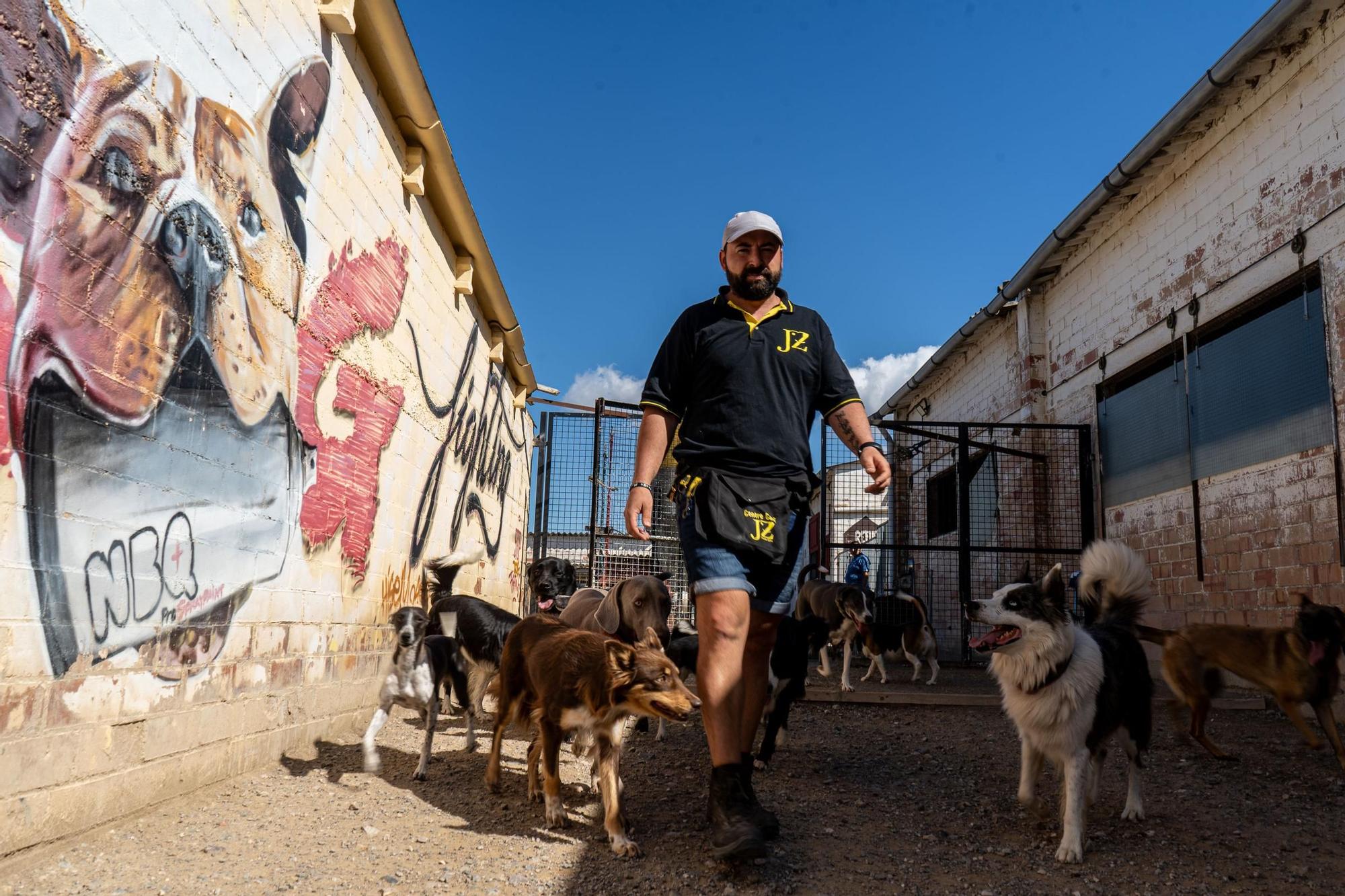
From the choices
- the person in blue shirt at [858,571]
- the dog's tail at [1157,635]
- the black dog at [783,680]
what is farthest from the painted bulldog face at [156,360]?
the person in blue shirt at [858,571]

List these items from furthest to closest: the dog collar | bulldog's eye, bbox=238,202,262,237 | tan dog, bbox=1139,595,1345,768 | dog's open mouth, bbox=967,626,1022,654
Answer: tan dog, bbox=1139,595,1345,768 < bulldog's eye, bbox=238,202,262,237 < dog's open mouth, bbox=967,626,1022,654 < the dog collar

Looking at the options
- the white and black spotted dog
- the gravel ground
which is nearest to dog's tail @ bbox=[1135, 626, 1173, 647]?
the gravel ground

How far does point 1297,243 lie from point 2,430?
8.62 metres

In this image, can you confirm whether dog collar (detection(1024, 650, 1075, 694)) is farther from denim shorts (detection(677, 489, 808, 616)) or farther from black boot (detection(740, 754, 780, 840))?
black boot (detection(740, 754, 780, 840))

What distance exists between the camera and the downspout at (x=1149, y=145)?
7.07m

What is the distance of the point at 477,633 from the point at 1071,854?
4208 mm

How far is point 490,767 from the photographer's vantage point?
167 inches

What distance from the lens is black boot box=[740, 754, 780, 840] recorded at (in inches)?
110

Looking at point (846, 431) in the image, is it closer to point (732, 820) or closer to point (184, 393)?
point (732, 820)

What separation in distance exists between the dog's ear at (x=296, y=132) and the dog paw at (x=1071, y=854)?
4.36 metres

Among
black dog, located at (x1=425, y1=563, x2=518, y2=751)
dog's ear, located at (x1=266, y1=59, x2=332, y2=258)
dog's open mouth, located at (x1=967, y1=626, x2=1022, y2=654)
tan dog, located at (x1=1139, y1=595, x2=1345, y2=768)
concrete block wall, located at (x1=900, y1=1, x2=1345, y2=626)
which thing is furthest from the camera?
concrete block wall, located at (x1=900, y1=1, x2=1345, y2=626)

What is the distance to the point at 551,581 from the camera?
8.98 metres

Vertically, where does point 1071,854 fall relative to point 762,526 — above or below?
below

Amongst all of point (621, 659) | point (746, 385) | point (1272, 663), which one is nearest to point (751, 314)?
point (746, 385)
